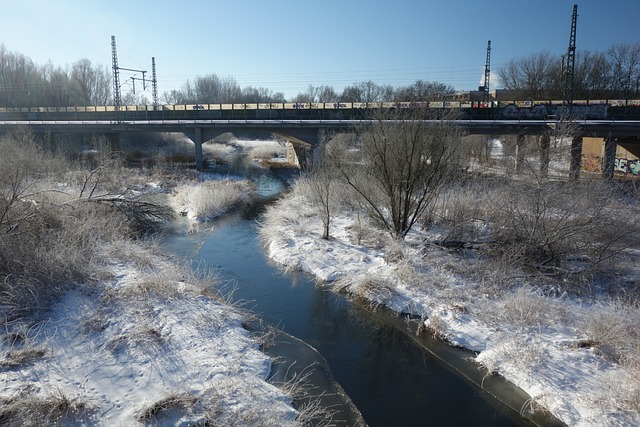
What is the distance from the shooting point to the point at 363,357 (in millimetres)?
11062

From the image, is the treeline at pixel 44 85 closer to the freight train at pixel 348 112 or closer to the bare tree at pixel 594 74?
the freight train at pixel 348 112

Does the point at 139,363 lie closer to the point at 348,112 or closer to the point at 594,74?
the point at 348,112

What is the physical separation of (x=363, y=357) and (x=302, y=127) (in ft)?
96.1

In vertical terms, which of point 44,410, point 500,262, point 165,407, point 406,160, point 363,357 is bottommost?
point 363,357

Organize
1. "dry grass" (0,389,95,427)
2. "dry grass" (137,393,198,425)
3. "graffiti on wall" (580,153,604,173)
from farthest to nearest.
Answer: "graffiti on wall" (580,153,604,173), "dry grass" (137,393,198,425), "dry grass" (0,389,95,427)

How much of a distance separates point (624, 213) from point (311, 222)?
13.7 meters

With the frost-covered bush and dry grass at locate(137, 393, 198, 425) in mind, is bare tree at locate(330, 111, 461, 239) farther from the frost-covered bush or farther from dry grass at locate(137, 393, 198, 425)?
dry grass at locate(137, 393, 198, 425)

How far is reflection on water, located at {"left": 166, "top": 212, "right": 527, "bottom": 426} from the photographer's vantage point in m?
8.93

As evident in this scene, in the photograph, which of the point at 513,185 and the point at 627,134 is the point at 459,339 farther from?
the point at 627,134

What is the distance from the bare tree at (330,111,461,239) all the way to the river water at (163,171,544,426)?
5.13 meters

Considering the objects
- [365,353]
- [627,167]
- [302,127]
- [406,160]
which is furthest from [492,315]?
[627,167]

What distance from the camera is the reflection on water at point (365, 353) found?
8.93m

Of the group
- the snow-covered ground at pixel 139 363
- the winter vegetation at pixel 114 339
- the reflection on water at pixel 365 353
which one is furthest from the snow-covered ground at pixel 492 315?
the snow-covered ground at pixel 139 363

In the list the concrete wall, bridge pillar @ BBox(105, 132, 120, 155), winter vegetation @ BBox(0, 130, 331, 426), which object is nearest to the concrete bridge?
bridge pillar @ BBox(105, 132, 120, 155)
